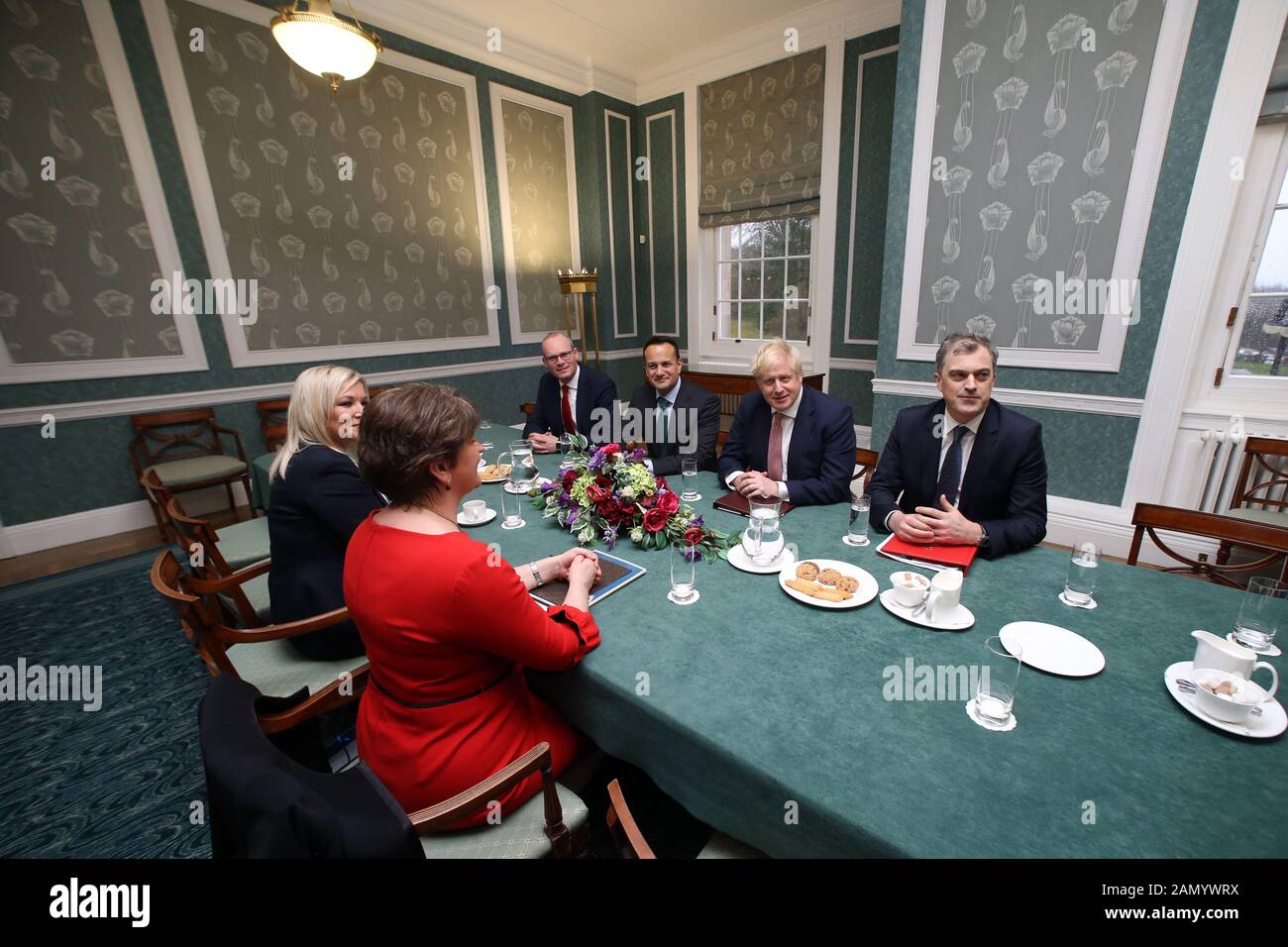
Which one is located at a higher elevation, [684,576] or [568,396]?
[568,396]

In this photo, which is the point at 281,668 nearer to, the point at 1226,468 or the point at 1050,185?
the point at 1050,185

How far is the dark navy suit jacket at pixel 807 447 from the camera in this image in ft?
7.03

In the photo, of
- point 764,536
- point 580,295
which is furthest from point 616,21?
point 764,536

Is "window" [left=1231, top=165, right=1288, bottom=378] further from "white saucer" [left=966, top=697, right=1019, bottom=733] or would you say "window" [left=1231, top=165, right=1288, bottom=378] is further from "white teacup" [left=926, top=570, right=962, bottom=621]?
"white saucer" [left=966, top=697, right=1019, bottom=733]

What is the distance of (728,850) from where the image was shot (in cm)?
109

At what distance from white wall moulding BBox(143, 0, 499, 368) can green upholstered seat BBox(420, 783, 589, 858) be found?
429cm

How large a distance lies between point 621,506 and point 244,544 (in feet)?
6.66

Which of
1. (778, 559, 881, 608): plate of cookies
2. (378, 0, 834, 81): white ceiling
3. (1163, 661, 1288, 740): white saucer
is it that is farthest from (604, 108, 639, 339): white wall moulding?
(1163, 661, 1288, 740): white saucer

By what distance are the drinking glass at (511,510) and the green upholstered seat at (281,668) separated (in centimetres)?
67

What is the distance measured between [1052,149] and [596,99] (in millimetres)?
4334

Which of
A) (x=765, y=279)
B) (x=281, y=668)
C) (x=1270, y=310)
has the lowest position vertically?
(x=281, y=668)

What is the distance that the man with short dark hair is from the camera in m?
2.93
